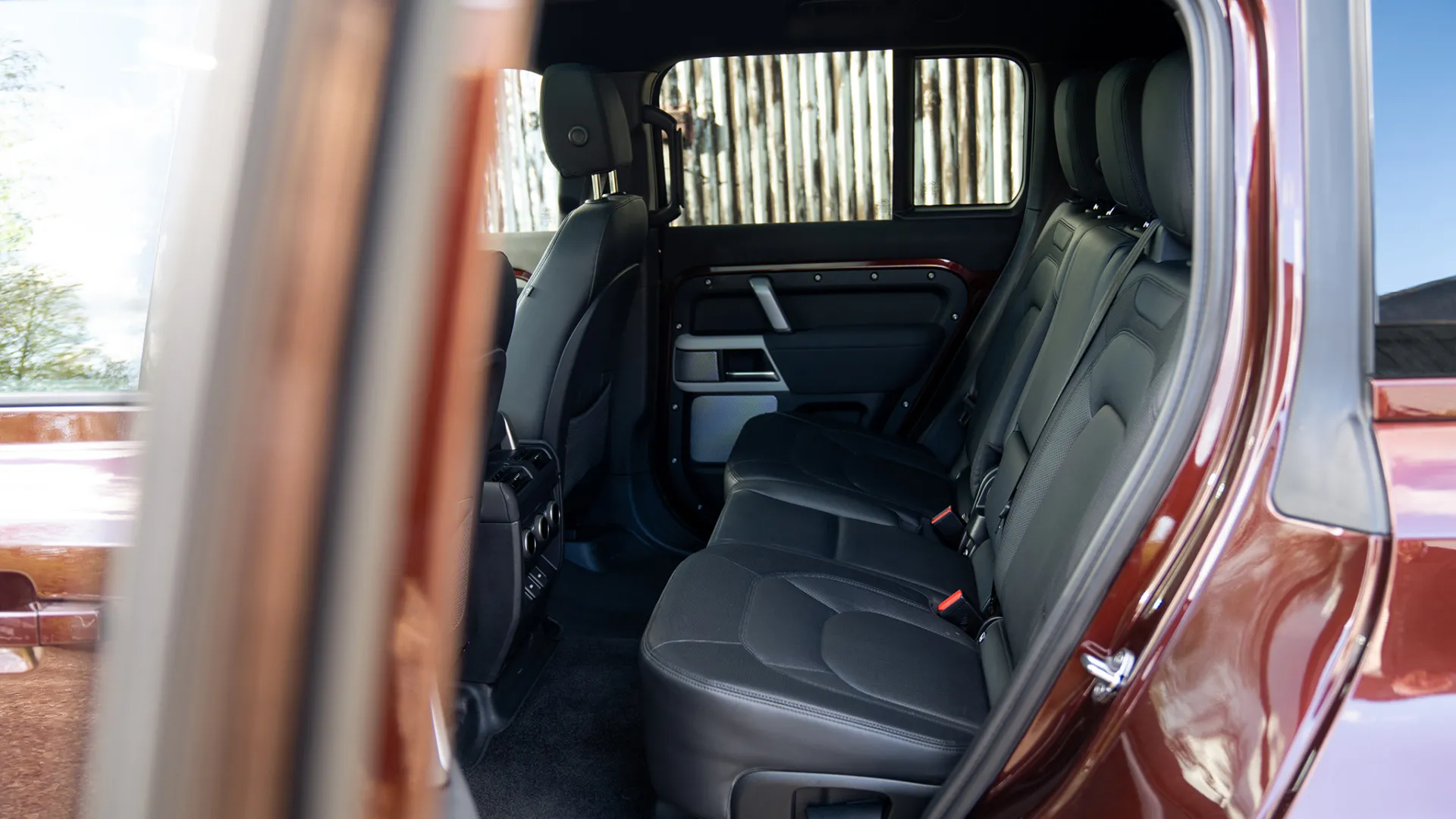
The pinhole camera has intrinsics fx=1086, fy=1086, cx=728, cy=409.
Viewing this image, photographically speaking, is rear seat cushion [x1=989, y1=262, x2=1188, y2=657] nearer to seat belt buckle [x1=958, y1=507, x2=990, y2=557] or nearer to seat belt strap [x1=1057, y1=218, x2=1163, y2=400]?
seat belt strap [x1=1057, y1=218, x2=1163, y2=400]

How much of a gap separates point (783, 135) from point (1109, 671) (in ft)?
7.08

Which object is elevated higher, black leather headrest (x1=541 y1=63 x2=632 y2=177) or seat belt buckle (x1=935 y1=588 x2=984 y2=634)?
black leather headrest (x1=541 y1=63 x2=632 y2=177)

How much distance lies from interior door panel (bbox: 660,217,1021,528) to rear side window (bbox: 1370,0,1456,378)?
202cm

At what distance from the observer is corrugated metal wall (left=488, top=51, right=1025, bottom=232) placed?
2777mm

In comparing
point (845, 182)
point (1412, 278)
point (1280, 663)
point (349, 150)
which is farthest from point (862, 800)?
point (845, 182)

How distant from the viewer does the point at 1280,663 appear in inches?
31.6

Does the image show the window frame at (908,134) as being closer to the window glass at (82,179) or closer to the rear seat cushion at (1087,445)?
the rear seat cushion at (1087,445)

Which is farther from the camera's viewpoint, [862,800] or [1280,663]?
[862,800]

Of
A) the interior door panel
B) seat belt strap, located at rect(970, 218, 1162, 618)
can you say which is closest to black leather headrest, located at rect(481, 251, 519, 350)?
seat belt strap, located at rect(970, 218, 1162, 618)

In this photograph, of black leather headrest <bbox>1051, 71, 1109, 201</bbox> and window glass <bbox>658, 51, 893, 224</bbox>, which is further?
window glass <bbox>658, 51, 893, 224</bbox>

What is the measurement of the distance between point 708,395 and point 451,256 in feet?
7.67

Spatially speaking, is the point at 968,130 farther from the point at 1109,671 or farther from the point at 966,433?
the point at 1109,671

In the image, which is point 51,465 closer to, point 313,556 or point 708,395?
point 313,556

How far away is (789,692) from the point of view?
4.17ft
